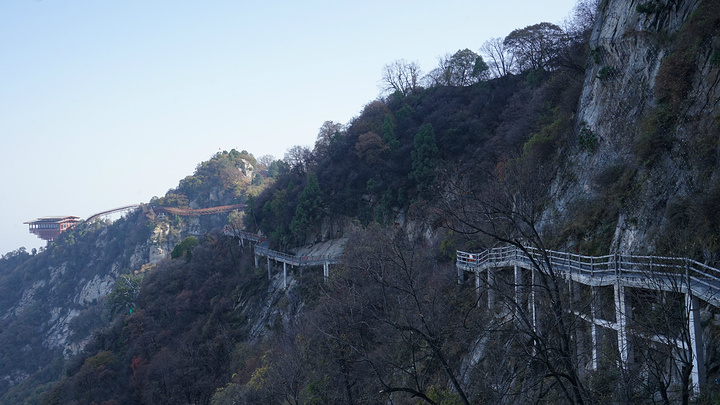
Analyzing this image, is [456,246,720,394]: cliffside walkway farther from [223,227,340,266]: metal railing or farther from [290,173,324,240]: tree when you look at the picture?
[290,173,324,240]: tree

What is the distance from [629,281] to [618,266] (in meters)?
0.75

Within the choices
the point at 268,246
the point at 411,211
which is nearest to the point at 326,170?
the point at 268,246

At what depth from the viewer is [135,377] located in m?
38.7

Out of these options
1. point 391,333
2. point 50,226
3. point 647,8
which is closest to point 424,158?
point 391,333

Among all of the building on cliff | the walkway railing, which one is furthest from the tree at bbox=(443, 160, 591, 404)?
the building on cliff

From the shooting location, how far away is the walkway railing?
9.36 meters

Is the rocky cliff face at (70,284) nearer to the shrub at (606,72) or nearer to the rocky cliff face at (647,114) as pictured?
the rocky cliff face at (647,114)

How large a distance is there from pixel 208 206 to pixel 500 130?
297 ft

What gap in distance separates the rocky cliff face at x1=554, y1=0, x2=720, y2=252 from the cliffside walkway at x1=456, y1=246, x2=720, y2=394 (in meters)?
2.11

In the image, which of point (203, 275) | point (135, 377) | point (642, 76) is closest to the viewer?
point (642, 76)

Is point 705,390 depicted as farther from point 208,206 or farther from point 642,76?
point 208,206

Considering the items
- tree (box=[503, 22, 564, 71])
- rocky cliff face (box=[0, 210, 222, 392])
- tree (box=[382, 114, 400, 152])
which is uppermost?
tree (box=[503, 22, 564, 71])

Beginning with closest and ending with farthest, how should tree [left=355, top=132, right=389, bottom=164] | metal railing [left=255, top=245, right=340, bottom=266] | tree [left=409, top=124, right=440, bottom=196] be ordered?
tree [left=409, top=124, right=440, bottom=196] < metal railing [left=255, top=245, right=340, bottom=266] < tree [left=355, top=132, right=389, bottom=164]

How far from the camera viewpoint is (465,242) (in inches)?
1021
